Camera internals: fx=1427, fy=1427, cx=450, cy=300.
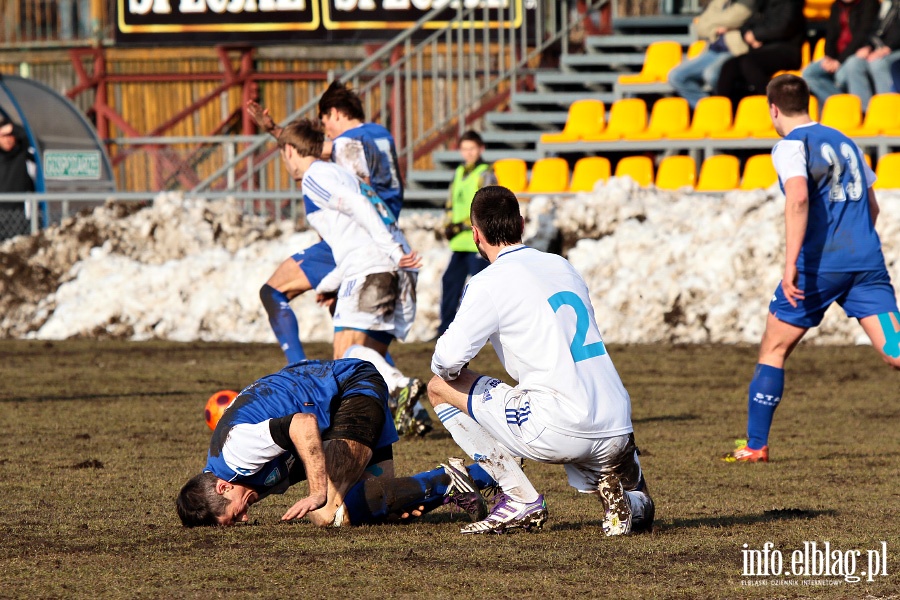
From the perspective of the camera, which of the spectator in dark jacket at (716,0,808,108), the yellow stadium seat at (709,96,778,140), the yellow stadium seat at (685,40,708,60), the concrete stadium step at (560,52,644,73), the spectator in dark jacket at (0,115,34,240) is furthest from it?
the concrete stadium step at (560,52,644,73)

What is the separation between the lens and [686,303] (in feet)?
48.8

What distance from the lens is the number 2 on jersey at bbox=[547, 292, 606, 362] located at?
212 inches

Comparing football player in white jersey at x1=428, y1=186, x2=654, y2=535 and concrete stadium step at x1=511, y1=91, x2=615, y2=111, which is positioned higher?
concrete stadium step at x1=511, y1=91, x2=615, y2=111

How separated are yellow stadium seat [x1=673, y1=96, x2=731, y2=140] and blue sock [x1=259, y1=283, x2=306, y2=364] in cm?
912

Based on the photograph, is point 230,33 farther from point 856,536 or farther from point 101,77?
point 856,536

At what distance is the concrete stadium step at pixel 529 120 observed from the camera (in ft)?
65.0

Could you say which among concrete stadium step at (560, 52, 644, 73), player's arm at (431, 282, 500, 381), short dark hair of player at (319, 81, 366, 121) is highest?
concrete stadium step at (560, 52, 644, 73)

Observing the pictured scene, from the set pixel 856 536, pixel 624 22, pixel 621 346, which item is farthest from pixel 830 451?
pixel 624 22

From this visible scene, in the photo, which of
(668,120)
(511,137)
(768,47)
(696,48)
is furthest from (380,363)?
(696,48)

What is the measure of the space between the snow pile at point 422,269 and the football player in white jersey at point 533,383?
929 cm

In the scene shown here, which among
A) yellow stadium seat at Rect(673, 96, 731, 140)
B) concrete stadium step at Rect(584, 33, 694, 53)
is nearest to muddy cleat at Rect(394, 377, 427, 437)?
yellow stadium seat at Rect(673, 96, 731, 140)

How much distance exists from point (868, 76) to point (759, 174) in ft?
6.71

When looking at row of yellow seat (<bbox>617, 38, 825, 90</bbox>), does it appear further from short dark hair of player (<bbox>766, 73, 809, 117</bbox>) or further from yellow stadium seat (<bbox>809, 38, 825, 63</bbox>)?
short dark hair of player (<bbox>766, 73, 809, 117</bbox>)

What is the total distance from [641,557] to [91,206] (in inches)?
565
